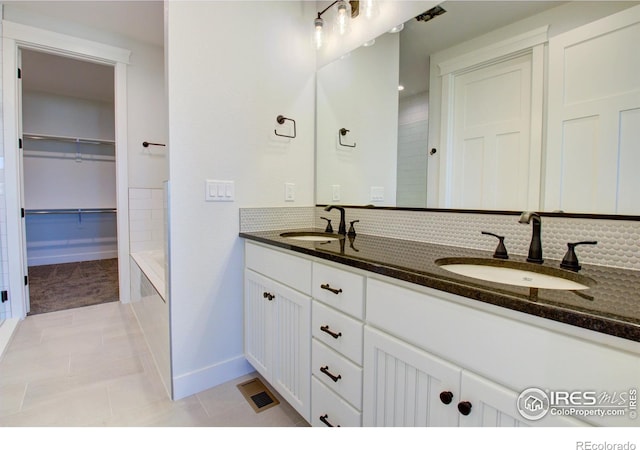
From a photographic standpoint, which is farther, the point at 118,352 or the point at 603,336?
the point at 118,352

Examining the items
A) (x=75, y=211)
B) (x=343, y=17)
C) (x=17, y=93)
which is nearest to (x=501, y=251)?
(x=343, y=17)

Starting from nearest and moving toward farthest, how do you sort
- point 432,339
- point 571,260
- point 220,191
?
point 432,339
point 571,260
point 220,191

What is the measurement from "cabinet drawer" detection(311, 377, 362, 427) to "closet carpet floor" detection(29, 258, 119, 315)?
274cm

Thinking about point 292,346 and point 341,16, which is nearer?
point 292,346

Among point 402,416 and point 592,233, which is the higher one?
point 592,233

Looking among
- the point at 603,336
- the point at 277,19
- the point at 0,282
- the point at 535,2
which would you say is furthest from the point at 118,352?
the point at 535,2

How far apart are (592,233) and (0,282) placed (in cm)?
383

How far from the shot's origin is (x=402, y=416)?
0.93m

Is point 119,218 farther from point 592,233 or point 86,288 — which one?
point 592,233

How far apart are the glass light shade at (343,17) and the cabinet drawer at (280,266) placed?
1378 millimetres

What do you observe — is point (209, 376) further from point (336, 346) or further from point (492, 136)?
point (492, 136)

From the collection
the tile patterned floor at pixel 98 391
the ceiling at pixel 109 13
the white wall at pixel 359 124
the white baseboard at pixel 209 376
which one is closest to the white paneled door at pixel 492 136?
the white wall at pixel 359 124

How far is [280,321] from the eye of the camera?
4.86ft

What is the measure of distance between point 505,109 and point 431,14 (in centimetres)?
61
